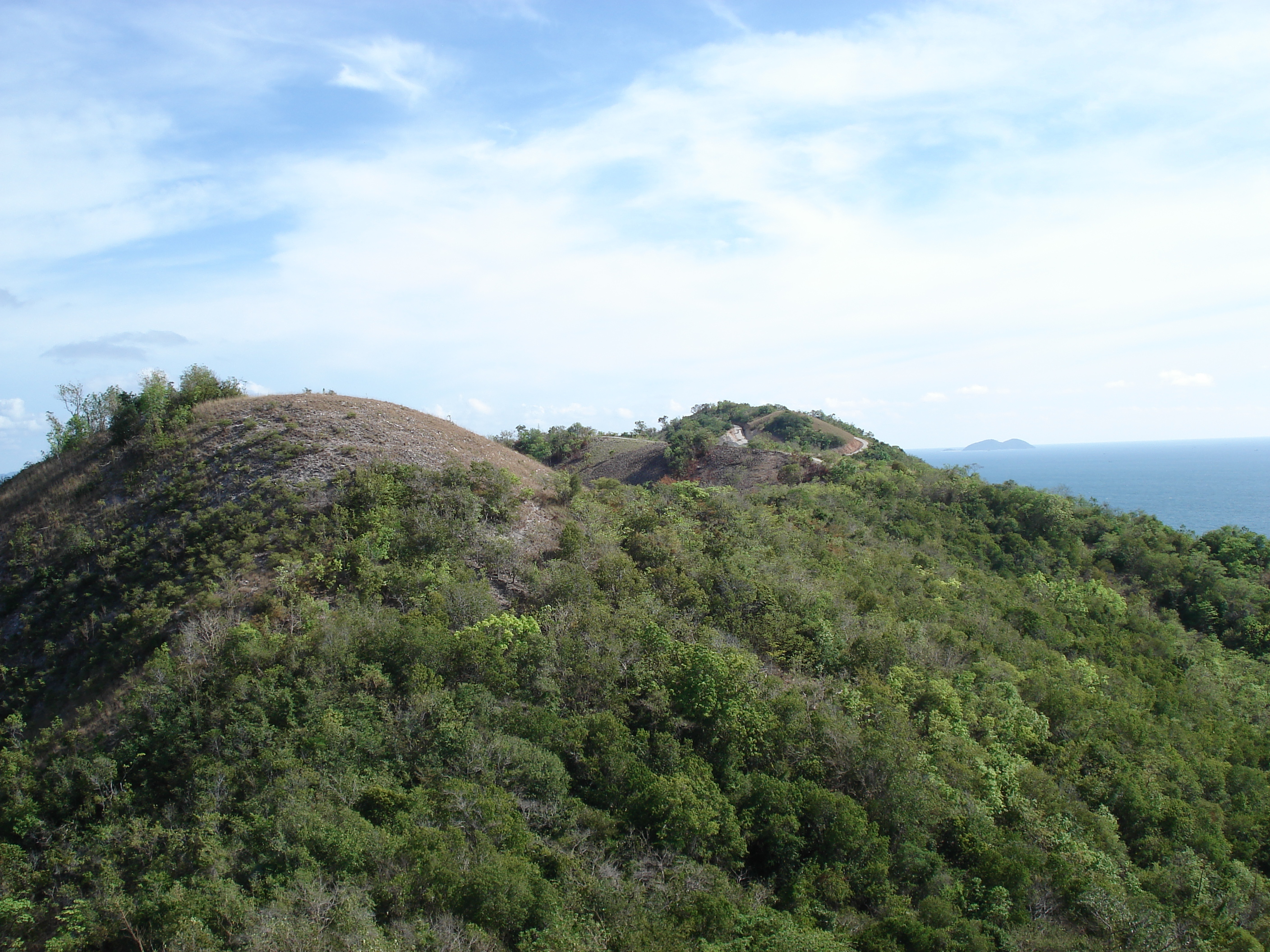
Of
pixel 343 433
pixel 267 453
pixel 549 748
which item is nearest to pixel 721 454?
pixel 343 433

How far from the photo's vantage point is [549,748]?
17.5 m

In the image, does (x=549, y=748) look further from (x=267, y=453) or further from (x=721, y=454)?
(x=721, y=454)

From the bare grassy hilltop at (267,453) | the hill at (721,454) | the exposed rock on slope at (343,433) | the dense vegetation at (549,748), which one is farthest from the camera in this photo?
the hill at (721,454)

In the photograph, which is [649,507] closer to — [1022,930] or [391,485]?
[391,485]

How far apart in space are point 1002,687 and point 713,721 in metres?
13.0

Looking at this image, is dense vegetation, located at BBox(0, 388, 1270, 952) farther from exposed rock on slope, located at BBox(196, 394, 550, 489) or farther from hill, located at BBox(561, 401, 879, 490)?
hill, located at BBox(561, 401, 879, 490)

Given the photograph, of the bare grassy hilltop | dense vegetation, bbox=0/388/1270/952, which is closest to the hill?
the bare grassy hilltop

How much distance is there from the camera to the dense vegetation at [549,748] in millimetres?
13523

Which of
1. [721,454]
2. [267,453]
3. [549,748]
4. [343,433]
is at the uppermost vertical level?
[721,454]

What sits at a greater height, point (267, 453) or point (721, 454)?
point (721, 454)

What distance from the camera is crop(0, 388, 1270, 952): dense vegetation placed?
44.4 feet

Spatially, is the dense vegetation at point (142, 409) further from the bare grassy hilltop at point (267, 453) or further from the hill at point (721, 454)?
the hill at point (721, 454)

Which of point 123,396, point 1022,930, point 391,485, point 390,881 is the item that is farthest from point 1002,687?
point 123,396

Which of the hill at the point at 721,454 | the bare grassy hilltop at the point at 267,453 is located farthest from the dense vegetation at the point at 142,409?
the hill at the point at 721,454
